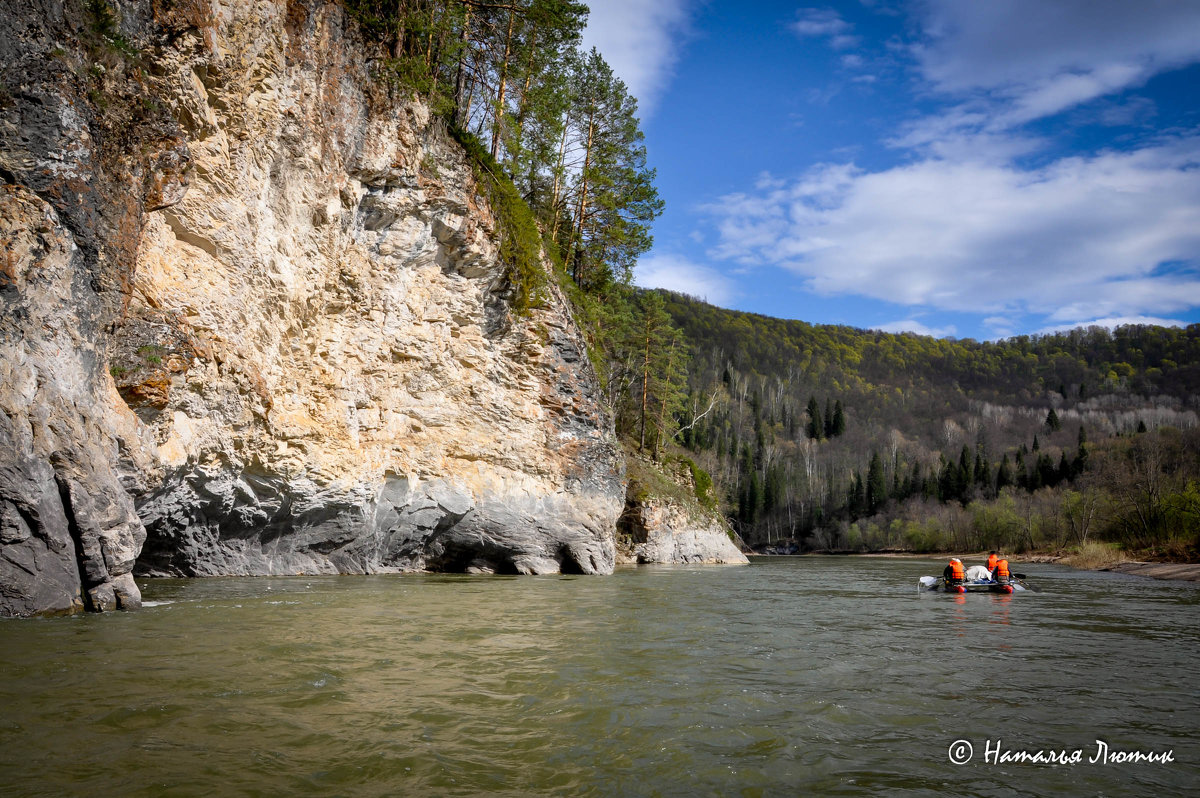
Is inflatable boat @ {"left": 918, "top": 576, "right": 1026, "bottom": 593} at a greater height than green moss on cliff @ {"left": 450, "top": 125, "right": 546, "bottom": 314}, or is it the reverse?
green moss on cliff @ {"left": 450, "top": 125, "right": 546, "bottom": 314}

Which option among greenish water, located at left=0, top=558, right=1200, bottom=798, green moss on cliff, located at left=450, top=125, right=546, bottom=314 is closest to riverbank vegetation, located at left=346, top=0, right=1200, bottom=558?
green moss on cliff, located at left=450, top=125, right=546, bottom=314

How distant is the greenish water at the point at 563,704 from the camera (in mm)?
4031

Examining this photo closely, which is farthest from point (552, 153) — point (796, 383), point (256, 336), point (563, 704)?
point (796, 383)

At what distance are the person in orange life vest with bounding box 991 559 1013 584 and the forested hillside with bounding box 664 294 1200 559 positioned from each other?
20.9 m

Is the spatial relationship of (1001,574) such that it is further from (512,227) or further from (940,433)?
(940,433)

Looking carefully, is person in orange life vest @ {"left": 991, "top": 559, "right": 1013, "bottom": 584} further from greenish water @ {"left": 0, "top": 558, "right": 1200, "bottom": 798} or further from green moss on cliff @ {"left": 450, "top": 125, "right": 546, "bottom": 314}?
green moss on cliff @ {"left": 450, "top": 125, "right": 546, "bottom": 314}

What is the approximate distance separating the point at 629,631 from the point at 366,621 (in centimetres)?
375

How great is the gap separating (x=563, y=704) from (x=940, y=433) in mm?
149759

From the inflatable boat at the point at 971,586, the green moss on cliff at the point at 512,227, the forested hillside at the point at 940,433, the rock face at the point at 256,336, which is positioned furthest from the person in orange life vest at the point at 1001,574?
the forested hillside at the point at 940,433

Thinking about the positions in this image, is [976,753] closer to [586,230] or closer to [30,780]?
[30,780]

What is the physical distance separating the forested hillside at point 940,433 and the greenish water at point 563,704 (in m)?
31.2

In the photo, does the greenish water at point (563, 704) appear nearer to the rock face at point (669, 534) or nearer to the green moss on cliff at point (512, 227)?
the green moss on cliff at point (512, 227)

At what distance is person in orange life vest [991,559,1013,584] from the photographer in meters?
19.2

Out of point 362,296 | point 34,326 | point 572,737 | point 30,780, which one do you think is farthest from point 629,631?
point 362,296
